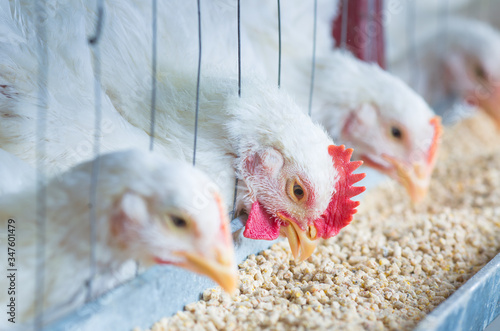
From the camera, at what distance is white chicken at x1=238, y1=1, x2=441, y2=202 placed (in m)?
1.89

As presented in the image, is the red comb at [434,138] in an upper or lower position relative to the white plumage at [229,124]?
lower

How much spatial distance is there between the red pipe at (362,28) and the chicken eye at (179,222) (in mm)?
1633

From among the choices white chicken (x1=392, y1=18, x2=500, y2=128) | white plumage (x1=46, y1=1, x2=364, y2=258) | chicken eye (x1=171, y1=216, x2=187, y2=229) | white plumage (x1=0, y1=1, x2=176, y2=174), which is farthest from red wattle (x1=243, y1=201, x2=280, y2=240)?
white chicken (x1=392, y1=18, x2=500, y2=128)

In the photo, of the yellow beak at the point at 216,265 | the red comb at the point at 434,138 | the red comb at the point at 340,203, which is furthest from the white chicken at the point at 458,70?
the yellow beak at the point at 216,265

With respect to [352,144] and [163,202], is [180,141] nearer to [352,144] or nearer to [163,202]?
[163,202]

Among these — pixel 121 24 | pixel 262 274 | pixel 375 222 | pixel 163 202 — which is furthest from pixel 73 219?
pixel 375 222

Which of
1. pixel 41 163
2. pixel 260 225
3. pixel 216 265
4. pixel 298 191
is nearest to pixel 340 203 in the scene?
pixel 298 191

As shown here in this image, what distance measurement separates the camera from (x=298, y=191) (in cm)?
140

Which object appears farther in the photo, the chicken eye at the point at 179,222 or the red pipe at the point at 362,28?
the red pipe at the point at 362,28

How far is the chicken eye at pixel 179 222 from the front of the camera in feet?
3.34

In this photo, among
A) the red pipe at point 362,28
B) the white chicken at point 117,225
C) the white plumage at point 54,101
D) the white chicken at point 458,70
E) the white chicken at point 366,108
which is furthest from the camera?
the white chicken at point 458,70

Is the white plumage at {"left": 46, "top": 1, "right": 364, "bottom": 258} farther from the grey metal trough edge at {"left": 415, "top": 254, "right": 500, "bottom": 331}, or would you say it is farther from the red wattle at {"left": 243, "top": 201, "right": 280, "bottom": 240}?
the grey metal trough edge at {"left": 415, "top": 254, "right": 500, "bottom": 331}

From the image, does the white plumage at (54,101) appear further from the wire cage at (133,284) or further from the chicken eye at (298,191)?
the chicken eye at (298,191)

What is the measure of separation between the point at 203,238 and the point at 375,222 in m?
1.02
